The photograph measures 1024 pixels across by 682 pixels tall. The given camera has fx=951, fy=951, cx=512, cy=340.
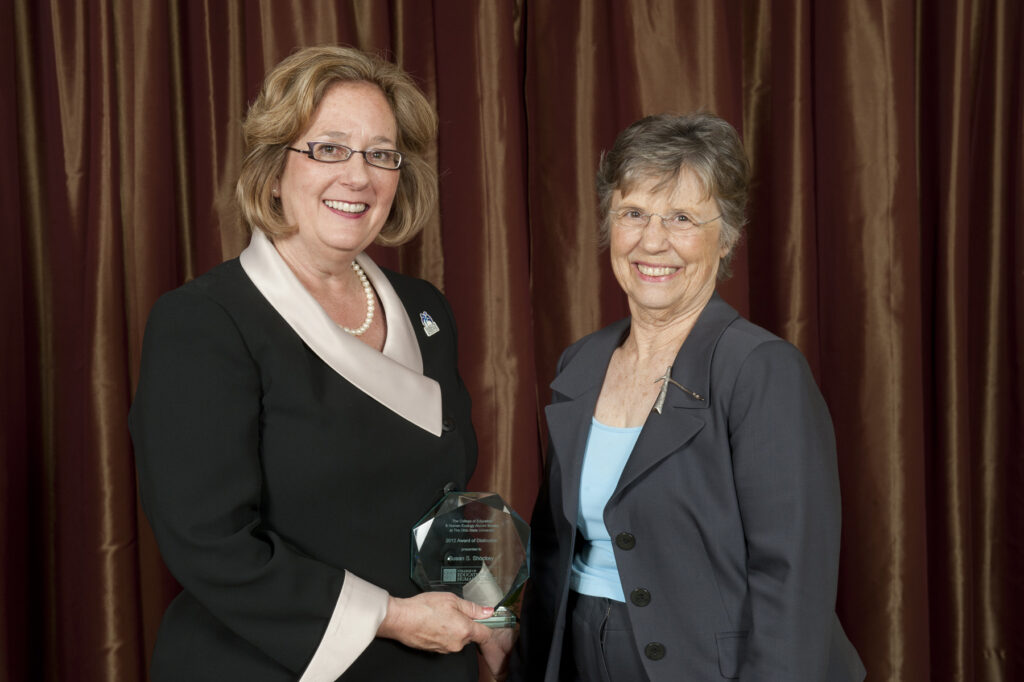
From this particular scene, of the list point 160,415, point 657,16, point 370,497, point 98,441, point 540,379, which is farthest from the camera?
point 540,379

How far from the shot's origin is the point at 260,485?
4.97ft

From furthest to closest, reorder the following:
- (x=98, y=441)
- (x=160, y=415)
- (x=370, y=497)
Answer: (x=98, y=441) → (x=370, y=497) → (x=160, y=415)

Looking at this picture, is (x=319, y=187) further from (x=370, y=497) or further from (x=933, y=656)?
(x=933, y=656)

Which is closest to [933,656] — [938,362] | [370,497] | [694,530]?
[938,362]

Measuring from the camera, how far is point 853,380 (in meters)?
2.63

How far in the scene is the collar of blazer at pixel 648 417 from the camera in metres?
1.55

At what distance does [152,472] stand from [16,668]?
139 cm

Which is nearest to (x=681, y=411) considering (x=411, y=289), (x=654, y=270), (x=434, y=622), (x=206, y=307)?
→ (x=654, y=270)

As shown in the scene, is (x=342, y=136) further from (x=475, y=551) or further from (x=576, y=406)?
(x=475, y=551)

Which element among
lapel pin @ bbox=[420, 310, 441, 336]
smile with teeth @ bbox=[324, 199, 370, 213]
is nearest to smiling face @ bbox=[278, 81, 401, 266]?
smile with teeth @ bbox=[324, 199, 370, 213]

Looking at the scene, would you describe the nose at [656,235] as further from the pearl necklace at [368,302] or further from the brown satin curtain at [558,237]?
the brown satin curtain at [558,237]

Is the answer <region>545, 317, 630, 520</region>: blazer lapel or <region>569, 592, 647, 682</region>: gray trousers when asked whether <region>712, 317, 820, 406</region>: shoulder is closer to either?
<region>545, 317, 630, 520</region>: blazer lapel

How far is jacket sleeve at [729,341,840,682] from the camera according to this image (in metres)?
1.44

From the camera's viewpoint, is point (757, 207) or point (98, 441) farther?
point (757, 207)
